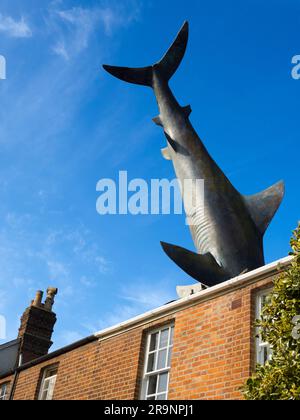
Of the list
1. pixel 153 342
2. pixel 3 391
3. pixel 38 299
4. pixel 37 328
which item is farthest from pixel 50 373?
pixel 38 299

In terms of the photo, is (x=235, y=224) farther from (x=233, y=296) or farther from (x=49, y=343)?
(x=49, y=343)

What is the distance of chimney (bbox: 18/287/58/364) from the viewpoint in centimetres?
1873

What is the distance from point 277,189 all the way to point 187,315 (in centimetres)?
672

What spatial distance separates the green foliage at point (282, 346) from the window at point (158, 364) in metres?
3.51

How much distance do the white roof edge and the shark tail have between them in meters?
8.95

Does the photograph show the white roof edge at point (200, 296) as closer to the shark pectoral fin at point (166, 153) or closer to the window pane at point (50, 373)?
the window pane at point (50, 373)

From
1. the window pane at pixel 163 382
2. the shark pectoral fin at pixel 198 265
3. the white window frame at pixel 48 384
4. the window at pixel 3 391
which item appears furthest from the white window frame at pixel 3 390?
the window pane at pixel 163 382

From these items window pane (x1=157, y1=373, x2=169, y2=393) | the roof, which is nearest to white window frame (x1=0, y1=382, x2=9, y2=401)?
the roof

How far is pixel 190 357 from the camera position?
9.55 metres

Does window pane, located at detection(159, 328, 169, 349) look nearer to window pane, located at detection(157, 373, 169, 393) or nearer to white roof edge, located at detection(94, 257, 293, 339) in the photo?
white roof edge, located at detection(94, 257, 293, 339)

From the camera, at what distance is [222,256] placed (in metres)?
13.6

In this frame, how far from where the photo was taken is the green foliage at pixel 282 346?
6.23 metres

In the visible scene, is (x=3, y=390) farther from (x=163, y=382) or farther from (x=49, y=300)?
(x=163, y=382)

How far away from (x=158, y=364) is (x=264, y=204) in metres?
6.53
